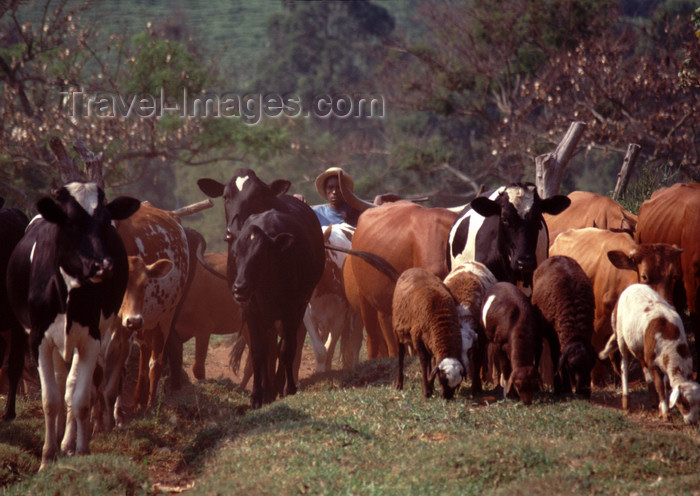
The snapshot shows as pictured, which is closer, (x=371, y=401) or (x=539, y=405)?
(x=539, y=405)

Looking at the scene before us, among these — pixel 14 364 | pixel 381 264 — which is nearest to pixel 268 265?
pixel 381 264

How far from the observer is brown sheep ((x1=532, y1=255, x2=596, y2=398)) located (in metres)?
7.56

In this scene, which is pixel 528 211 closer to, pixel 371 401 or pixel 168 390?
pixel 371 401

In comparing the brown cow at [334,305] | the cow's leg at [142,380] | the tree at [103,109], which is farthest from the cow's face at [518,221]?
the tree at [103,109]

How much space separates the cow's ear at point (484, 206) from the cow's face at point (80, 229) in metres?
3.47

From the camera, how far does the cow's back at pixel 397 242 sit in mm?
10414

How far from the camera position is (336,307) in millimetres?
13680

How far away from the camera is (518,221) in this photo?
855 cm

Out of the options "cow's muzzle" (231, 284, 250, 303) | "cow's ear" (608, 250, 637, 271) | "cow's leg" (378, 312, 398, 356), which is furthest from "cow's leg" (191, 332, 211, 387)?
"cow's ear" (608, 250, 637, 271)

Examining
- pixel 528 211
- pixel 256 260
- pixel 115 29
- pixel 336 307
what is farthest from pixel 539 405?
pixel 115 29

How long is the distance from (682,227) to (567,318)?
1.97 metres

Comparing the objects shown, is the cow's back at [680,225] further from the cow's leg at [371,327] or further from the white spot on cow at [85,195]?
the white spot on cow at [85,195]

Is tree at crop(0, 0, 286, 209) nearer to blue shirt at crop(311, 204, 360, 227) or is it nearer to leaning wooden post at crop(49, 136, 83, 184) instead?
blue shirt at crop(311, 204, 360, 227)

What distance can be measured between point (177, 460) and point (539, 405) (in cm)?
301
